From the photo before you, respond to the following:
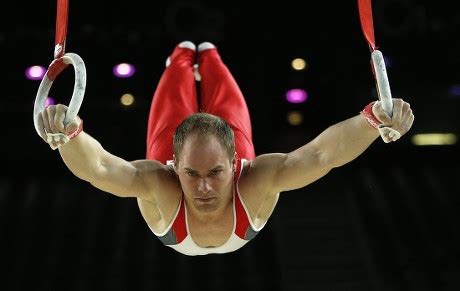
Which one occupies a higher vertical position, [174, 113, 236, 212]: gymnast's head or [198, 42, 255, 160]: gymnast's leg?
[198, 42, 255, 160]: gymnast's leg

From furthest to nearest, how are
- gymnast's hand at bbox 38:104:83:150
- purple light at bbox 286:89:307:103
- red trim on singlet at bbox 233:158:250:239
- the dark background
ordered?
purple light at bbox 286:89:307:103, the dark background, red trim on singlet at bbox 233:158:250:239, gymnast's hand at bbox 38:104:83:150

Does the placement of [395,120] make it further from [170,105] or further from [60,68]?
[170,105]

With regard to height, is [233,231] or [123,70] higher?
[123,70]

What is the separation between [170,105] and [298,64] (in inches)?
131

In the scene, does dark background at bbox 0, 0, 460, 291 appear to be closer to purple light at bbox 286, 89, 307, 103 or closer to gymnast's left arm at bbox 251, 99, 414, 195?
purple light at bbox 286, 89, 307, 103

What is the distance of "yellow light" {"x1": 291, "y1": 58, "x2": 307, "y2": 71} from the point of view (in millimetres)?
6719

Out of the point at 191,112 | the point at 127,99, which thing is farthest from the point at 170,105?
the point at 127,99

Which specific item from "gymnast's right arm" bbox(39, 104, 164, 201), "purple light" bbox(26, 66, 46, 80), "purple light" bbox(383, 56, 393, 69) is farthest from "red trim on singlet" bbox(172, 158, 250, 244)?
"purple light" bbox(383, 56, 393, 69)

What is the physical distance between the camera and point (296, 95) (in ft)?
23.4

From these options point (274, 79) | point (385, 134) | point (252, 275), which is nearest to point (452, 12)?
point (274, 79)

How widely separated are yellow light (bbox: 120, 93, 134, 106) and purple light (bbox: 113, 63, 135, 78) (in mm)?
259

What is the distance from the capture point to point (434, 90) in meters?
7.21

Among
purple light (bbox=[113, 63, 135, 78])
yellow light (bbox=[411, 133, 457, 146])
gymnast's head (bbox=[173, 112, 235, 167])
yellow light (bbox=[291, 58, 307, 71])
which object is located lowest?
gymnast's head (bbox=[173, 112, 235, 167])

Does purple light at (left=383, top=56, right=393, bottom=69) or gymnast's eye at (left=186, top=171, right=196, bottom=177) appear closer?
gymnast's eye at (left=186, top=171, right=196, bottom=177)
